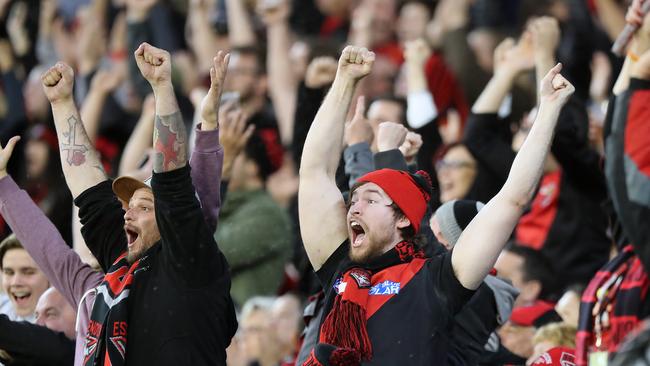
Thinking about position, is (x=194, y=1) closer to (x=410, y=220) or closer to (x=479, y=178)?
(x=479, y=178)

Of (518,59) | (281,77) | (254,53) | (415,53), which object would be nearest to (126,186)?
(518,59)

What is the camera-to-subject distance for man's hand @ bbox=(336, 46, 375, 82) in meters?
6.27

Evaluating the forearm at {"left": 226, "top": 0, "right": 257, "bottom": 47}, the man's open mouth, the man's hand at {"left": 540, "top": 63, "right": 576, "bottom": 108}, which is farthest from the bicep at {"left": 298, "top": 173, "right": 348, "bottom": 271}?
the forearm at {"left": 226, "top": 0, "right": 257, "bottom": 47}

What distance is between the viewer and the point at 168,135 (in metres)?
5.88

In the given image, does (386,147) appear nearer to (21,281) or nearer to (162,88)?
(162,88)

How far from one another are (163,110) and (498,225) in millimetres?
1472

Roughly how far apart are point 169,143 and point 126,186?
1.83 feet

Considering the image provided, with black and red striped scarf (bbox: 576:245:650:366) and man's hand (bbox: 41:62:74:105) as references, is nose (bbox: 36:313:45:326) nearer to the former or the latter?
man's hand (bbox: 41:62:74:105)

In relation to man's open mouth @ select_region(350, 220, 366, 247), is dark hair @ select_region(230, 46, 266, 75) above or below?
below

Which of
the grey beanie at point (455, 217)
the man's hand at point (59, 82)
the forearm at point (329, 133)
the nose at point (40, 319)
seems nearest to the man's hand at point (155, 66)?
the forearm at point (329, 133)

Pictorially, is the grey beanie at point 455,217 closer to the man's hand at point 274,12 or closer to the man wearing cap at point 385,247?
the man wearing cap at point 385,247

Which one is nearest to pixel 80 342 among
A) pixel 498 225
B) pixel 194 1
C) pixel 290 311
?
pixel 498 225

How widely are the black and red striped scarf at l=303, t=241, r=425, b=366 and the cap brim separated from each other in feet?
3.30

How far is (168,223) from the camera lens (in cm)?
578
